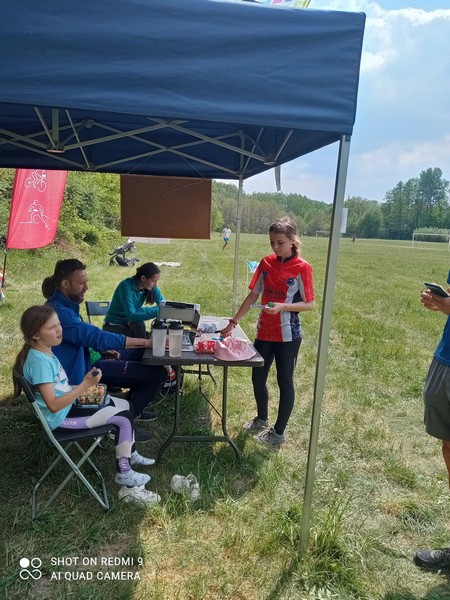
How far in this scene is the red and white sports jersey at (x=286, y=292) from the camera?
3.03 meters

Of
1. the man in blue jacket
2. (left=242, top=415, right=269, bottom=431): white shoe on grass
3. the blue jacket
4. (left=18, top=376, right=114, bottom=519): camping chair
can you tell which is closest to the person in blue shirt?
the man in blue jacket

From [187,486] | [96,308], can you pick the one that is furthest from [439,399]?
[96,308]

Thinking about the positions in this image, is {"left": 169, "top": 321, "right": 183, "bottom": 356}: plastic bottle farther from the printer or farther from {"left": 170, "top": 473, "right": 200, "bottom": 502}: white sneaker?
{"left": 170, "top": 473, "right": 200, "bottom": 502}: white sneaker

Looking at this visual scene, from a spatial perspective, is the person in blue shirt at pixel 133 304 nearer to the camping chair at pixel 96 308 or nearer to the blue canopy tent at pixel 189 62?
the camping chair at pixel 96 308

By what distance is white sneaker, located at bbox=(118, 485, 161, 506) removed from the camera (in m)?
2.45

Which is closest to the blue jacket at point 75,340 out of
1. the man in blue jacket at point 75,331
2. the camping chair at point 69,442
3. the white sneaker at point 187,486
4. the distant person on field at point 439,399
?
the man in blue jacket at point 75,331

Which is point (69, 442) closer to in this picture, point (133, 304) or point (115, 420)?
point (115, 420)

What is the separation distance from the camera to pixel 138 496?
246cm

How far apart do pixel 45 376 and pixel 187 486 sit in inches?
42.1

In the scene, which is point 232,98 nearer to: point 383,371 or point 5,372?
point 5,372

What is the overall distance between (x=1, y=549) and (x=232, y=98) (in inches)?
92.4

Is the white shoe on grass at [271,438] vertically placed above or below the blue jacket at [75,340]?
below

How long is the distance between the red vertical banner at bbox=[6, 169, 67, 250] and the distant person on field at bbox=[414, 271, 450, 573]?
5.05 metres

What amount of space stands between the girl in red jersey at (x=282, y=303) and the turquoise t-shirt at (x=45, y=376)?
4.27 feet
